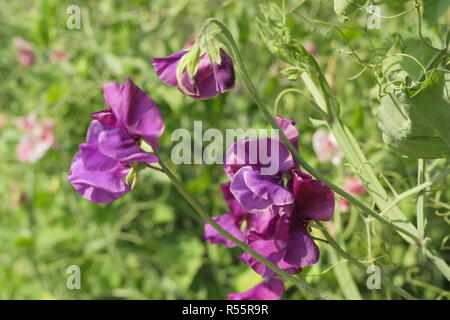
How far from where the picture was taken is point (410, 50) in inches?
25.3

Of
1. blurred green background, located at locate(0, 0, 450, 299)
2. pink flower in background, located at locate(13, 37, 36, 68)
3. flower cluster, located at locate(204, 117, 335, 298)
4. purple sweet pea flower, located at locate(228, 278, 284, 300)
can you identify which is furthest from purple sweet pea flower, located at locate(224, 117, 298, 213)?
pink flower in background, located at locate(13, 37, 36, 68)

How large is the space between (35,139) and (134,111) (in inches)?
40.4

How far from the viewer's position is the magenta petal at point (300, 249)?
0.60m

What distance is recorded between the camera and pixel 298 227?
0.61 metres

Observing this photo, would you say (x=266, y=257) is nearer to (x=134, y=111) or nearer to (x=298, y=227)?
(x=298, y=227)

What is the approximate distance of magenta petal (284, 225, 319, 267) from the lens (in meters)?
0.60

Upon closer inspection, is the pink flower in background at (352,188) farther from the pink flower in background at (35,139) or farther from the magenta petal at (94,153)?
the pink flower in background at (35,139)

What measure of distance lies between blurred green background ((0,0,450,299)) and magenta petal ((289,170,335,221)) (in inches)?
24.0

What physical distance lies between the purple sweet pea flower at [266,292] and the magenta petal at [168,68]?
28 centimetres

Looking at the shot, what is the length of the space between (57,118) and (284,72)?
1.13 meters

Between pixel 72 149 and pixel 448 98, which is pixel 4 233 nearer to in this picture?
pixel 72 149

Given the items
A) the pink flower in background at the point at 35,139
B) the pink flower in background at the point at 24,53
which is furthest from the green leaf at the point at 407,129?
the pink flower in background at the point at 24,53

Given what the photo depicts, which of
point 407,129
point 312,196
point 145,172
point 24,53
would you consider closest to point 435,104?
point 407,129

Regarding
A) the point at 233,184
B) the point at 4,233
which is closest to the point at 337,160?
the point at 233,184
